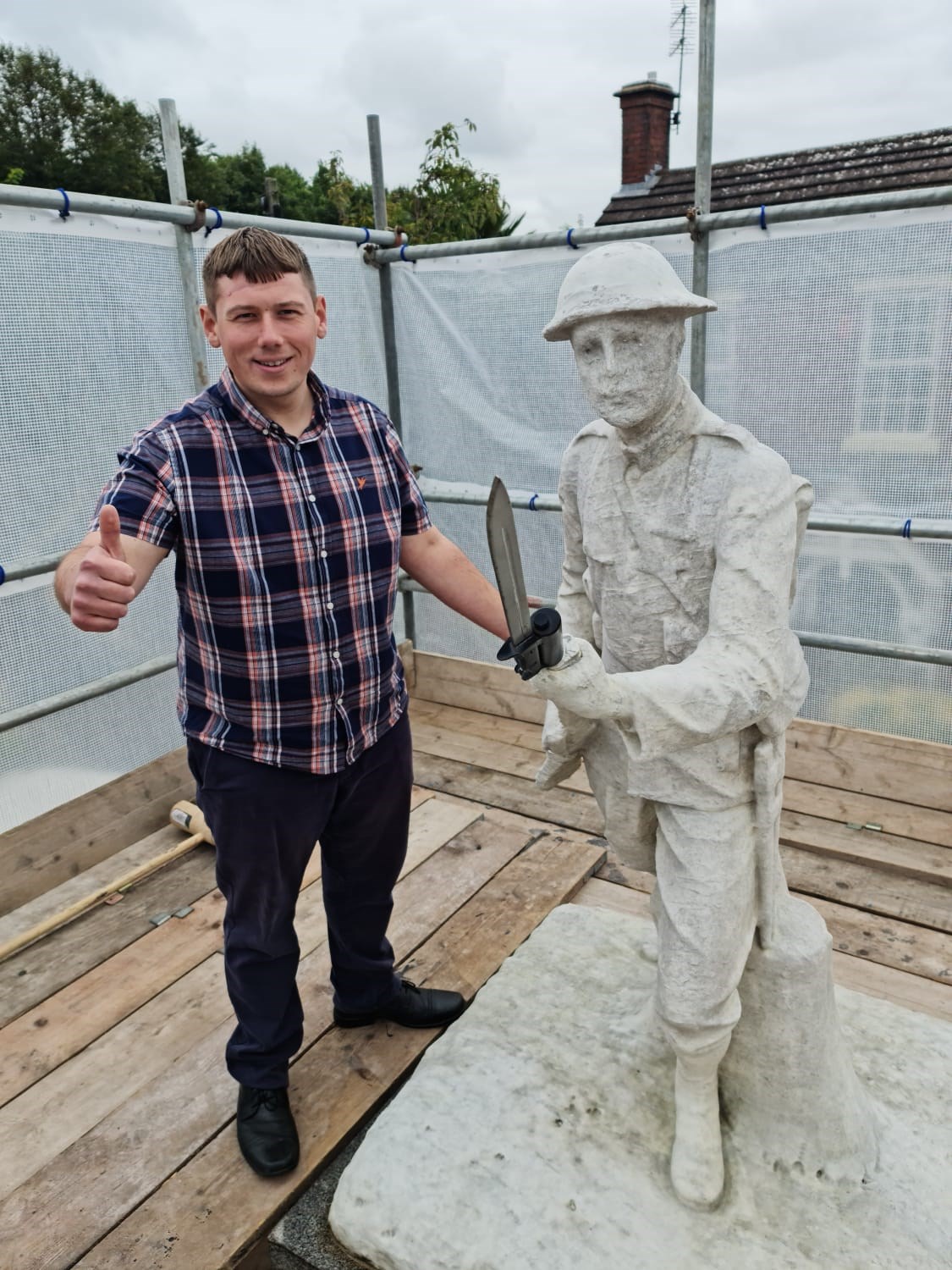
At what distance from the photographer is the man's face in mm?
1905

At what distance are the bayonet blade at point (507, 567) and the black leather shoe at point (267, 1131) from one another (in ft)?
4.85

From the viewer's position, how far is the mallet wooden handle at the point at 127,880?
3014 mm

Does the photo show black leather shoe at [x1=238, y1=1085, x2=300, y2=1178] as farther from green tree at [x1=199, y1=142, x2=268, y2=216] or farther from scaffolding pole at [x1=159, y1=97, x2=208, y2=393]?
green tree at [x1=199, y1=142, x2=268, y2=216]

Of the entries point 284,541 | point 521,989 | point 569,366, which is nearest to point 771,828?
point 521,989

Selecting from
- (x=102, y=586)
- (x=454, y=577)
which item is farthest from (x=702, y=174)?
(x=102, y=586)

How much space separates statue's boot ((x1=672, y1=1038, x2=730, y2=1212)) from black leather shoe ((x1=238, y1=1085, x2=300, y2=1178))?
88 centimetres

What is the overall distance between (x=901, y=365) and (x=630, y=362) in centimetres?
211

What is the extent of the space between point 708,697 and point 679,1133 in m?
1.01

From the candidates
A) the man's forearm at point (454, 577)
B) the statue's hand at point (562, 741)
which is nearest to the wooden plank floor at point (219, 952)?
the statue's hand at point (562, 741)

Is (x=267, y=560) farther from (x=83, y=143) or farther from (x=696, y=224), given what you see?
(x=83, y=143)

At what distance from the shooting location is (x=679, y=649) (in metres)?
1.80

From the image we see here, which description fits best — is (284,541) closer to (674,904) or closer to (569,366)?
(674,904)

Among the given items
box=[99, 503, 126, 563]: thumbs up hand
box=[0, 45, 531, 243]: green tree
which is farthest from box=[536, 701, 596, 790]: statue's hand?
box=[0, 45, 531, 243]: green tree

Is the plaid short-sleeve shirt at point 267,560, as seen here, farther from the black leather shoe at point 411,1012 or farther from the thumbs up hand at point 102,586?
the black leather shoe at point 411,1012
